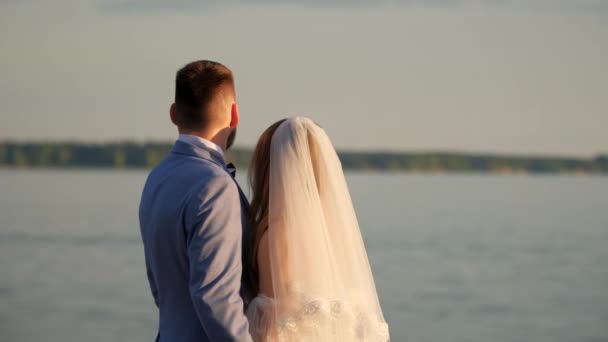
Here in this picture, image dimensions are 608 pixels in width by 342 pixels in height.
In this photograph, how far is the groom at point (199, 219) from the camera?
2930mm

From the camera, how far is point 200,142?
3139 millimetres

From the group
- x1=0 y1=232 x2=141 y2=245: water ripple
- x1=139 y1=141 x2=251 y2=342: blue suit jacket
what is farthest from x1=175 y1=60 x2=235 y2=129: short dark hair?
x1=0 y1=232 x2=141 y2=245: water ripple

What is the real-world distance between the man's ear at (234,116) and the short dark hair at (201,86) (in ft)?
0.19

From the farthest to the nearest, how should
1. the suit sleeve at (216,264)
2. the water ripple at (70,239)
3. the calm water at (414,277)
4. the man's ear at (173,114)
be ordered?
the water ripple at (70,239) < the calm water at (414,277) < the man's ear at (173,114) < the suit sleeve at (216,264)

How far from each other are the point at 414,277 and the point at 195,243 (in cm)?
2202

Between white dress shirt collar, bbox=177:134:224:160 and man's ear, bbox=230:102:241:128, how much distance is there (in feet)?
0.29

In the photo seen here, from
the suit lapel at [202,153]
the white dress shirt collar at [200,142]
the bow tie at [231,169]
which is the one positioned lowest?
the bow tie at [231,169]

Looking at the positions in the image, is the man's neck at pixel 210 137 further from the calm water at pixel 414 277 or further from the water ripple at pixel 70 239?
the water ripple at pixel 70 239

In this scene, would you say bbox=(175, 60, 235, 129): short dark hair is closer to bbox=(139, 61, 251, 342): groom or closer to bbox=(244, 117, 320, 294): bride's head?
bbox=(139, 61, 251, 342): groom

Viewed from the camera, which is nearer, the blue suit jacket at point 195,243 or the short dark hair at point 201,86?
the blue suit jacket at point 195,243

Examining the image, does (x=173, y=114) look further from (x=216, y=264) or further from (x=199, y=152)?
(x=216, y=264)

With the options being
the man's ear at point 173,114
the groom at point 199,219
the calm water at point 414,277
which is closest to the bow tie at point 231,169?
the groom at point 199,219

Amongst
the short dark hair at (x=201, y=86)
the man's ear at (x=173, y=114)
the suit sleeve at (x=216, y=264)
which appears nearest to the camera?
the suit sleeve at (x=216, y=264)

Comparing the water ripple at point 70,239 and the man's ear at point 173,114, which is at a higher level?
the man's ear at point 173,114
